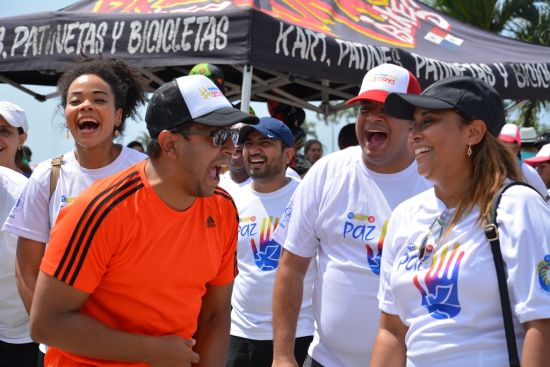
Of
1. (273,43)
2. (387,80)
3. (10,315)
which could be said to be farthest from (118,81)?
(273,43)

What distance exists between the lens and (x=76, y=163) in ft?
13.8

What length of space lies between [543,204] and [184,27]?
4712mm

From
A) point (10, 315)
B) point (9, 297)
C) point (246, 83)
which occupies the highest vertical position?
point (246, 83)

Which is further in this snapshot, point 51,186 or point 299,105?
point 299,105

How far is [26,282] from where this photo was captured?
396 centimetres

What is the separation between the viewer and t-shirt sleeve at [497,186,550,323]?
2.57 m

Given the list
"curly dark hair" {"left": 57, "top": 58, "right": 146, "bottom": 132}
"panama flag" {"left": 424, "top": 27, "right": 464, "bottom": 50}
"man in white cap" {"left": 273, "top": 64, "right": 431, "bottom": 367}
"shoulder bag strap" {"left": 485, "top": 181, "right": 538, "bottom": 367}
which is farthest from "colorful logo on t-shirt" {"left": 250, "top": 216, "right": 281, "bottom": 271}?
"panama flag" {"left": 424, "top": 27, "right": 464, "bottom": 50}

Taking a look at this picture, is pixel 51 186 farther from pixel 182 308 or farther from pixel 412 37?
pixel 412 37

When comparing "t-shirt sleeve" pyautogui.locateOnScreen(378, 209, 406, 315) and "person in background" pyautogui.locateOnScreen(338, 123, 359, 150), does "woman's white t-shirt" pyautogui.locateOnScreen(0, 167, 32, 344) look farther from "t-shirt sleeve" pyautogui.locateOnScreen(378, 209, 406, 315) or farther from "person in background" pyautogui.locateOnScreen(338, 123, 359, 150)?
"person in background" pyautogui.locateOnScreen(338, 123, 359, 150)

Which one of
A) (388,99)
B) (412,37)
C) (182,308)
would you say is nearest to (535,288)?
(388,99)

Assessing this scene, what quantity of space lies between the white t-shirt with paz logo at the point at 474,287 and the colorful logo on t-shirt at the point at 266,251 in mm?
2646

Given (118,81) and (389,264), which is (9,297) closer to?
(118,81)

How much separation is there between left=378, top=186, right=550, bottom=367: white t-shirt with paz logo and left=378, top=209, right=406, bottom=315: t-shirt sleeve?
0.60ft

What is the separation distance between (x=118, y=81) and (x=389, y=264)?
1865mm
